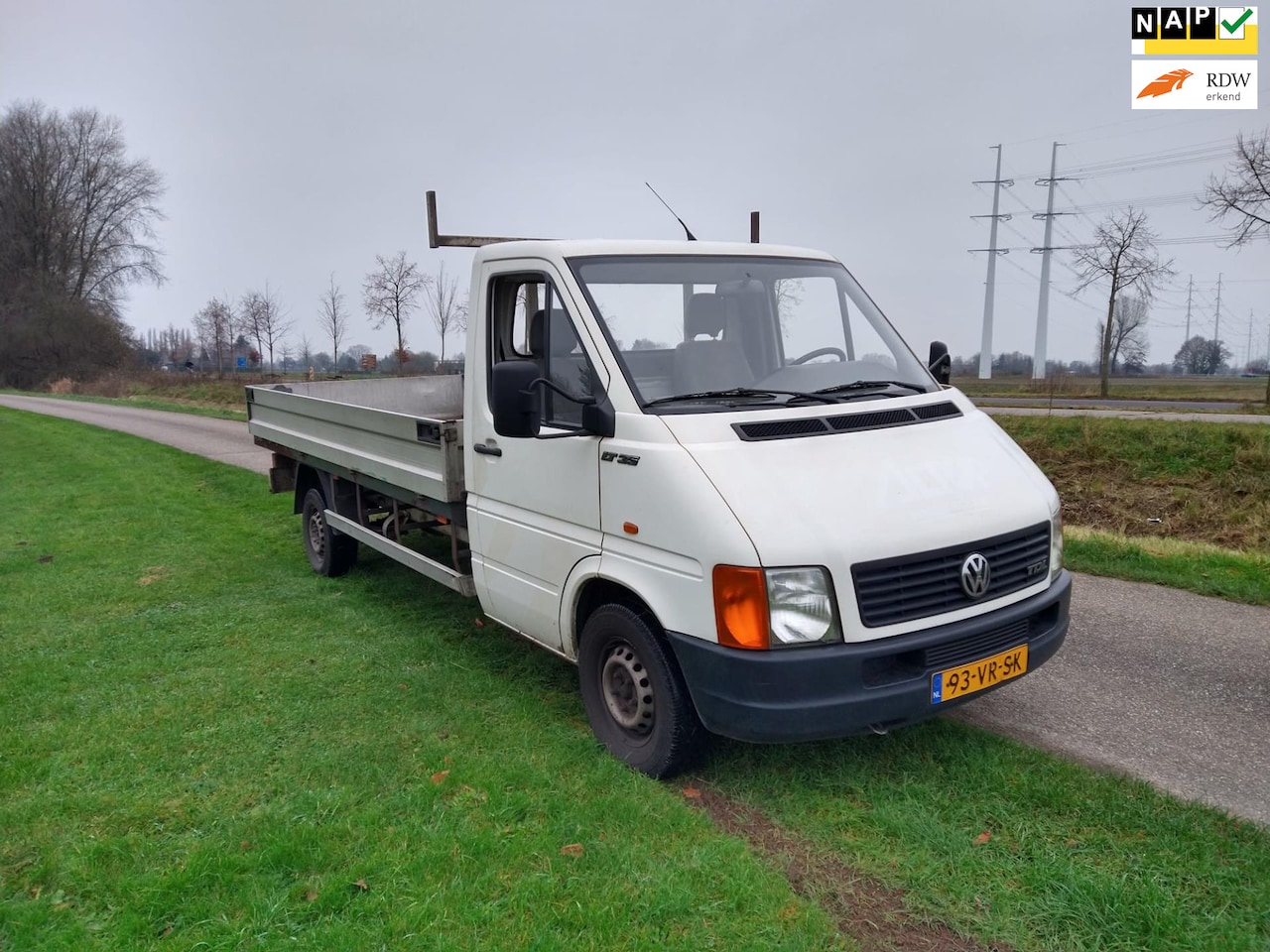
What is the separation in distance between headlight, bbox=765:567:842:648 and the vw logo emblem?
60cm

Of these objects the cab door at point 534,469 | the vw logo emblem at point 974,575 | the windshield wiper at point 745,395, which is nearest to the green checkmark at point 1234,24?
the windshield wiper at point 745,395

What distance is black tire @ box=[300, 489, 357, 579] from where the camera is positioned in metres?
7.36

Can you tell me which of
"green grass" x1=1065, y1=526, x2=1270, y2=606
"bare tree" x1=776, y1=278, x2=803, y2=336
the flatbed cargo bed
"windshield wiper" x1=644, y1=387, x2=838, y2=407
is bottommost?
"green grass" x1=1065, y1=526, x2=1270, y2=606

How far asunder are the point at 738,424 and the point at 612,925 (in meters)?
1.89

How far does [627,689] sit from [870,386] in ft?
6.03

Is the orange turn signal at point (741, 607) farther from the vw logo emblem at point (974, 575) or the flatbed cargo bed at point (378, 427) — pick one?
the flatbed cargo bed at point (378, 427)

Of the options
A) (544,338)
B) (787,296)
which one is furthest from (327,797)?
(787,296)

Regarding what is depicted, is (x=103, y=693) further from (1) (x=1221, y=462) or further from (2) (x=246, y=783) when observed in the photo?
(1) (x=1221, y=462)

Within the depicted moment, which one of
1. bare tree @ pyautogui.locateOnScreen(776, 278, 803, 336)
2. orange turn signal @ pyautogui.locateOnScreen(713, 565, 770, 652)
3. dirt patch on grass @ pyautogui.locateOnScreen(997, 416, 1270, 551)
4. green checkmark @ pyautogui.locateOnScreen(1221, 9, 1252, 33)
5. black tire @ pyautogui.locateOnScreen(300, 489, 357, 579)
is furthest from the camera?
green checkmark @ pyautogui.locateOnScreen(1221, 9, 1252, 33)

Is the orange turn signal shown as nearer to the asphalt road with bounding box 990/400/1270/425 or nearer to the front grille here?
the front grille

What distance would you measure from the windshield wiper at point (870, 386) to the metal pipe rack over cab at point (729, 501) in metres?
0.01

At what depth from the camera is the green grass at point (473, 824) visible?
2973mm

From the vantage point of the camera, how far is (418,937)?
2.90m

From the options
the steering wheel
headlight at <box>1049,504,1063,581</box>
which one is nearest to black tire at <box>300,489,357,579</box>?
the steering wheel
